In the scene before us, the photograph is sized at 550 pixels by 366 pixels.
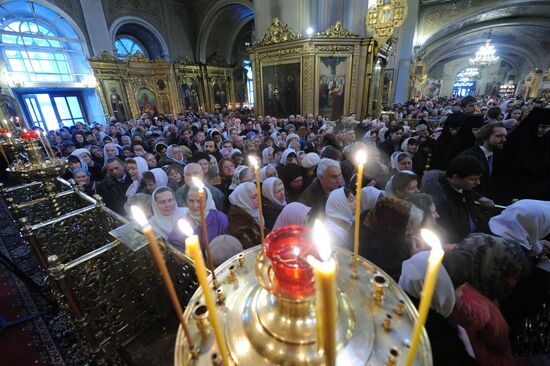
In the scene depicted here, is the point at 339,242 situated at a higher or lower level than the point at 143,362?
higher

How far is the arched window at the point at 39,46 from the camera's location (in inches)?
431

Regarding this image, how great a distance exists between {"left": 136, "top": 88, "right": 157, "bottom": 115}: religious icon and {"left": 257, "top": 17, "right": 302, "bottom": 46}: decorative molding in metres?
9.71

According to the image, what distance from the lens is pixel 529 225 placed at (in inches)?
71.5

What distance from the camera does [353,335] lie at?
68 centimetres

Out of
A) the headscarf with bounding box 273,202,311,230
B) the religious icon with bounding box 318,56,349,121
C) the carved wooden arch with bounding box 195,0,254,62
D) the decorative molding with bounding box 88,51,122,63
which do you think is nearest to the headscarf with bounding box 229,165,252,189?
the headscarf with bounding box 273,202,311,230

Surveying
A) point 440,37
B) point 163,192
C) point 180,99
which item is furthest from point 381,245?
point 440,37

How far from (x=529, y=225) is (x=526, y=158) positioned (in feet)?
8.73

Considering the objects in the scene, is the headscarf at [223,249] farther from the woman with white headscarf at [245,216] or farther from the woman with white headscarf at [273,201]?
the woman with white headscarf at [273,201]

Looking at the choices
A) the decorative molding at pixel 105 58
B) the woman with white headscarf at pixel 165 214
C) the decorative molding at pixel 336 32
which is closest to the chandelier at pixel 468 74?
the decorative molding at pixel 336 32

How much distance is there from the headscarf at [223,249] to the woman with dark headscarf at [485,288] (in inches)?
56.4

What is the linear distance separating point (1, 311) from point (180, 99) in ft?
58.3

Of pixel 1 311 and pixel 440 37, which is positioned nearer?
pixel 1 311

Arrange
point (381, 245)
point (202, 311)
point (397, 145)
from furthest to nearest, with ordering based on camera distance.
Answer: point (397, 145)
point (381, 245)
point (202, 311)

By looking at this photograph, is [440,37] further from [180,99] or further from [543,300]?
[543,300]
